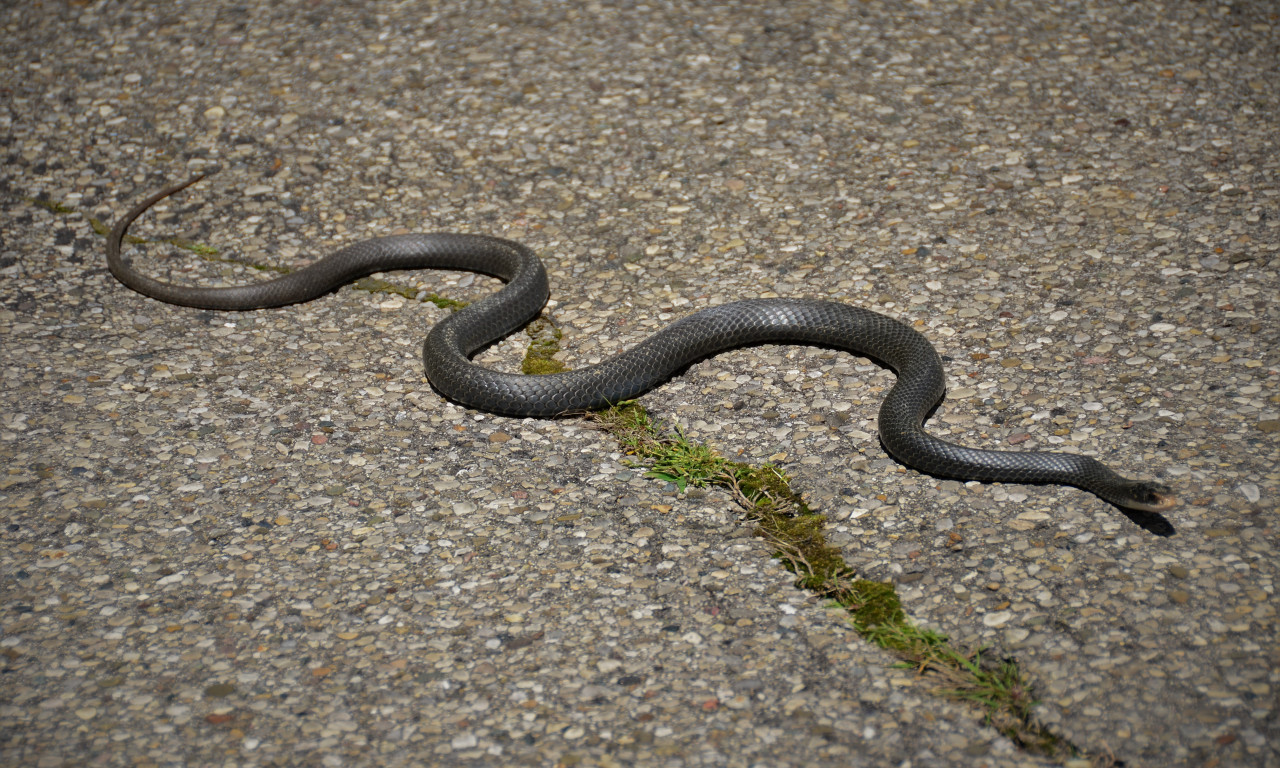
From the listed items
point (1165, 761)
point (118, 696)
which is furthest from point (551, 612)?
point (1165, 761)

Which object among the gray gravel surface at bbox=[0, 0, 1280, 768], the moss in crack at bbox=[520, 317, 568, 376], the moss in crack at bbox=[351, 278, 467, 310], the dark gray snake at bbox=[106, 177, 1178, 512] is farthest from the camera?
the moss in crack at bbox=[351, 278, 467, 310]

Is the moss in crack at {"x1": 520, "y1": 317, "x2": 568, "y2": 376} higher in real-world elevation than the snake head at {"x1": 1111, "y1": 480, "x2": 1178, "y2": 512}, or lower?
lower

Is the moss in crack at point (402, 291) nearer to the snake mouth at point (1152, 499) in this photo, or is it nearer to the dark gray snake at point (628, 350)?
the dark gray snake at point (628, 350)

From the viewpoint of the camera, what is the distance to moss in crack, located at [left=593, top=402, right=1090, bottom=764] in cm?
344

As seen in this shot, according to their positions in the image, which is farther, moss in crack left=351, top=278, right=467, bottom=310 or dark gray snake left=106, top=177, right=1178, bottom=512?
moss in crack left=351, top=278, right=467, bottom=310

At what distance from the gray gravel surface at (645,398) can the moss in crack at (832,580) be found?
0.27 feet

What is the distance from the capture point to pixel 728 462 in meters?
4.79

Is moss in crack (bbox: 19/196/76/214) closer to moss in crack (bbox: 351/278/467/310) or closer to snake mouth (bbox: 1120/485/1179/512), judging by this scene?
moss in crack (bbox: 351/278/467/310)

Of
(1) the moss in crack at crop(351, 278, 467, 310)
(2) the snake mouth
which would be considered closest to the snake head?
(2) the snake mouth

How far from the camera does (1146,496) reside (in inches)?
159

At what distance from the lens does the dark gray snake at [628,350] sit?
449 cm

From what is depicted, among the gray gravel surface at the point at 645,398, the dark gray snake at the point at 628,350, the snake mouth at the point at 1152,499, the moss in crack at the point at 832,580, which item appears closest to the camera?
the moss in crack at the point at 832,580

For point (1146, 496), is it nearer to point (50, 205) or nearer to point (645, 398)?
point (645, 398)

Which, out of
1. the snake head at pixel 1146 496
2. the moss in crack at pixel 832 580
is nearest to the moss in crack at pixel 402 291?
the moss in crack at pixel 832 580
